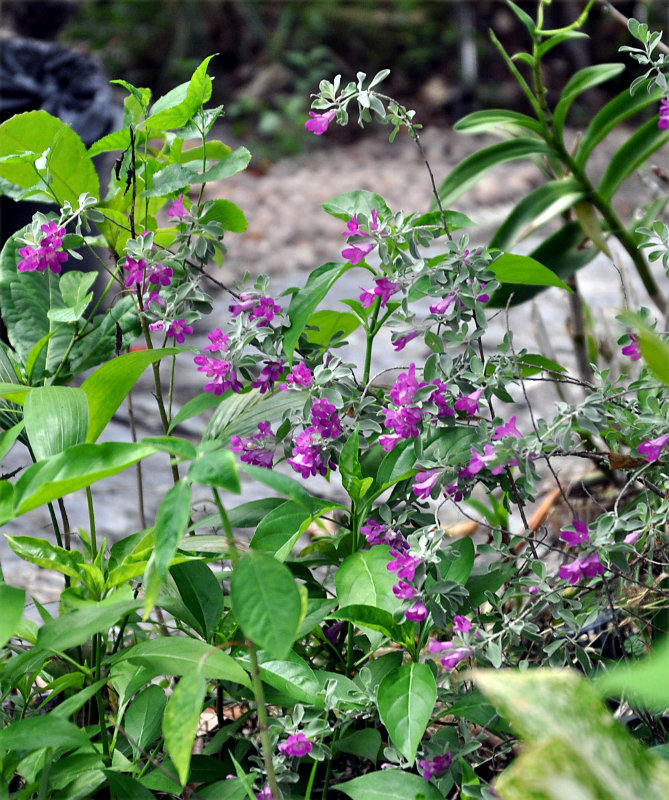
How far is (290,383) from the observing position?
827 millimetres

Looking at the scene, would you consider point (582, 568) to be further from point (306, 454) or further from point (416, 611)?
point (306, 454)

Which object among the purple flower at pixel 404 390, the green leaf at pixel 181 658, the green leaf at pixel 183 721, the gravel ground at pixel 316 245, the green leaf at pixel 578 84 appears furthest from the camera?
the gravel ground at pixel 316 245

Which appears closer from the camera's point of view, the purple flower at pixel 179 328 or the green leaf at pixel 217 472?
the green leaf at pixel 217 472

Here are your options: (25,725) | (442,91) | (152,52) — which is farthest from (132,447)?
(152,52)

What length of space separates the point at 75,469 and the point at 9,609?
0.33 ft

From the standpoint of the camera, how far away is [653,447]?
75 centimetres

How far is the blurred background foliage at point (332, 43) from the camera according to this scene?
185 inches

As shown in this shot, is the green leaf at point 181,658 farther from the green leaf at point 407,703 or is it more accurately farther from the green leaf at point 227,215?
the green leaf at point 227,215

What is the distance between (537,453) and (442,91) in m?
4.31

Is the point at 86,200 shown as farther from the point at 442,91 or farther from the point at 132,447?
the point at 442,91

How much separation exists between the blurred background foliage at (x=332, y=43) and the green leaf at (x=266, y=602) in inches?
169

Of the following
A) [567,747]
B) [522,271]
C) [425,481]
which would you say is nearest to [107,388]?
[425,481]

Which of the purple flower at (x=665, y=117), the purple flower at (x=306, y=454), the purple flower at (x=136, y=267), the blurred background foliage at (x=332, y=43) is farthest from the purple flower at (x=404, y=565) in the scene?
the blurred background foliage at (x=332, y=43)

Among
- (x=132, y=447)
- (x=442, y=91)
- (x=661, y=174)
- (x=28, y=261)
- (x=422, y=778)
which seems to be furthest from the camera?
(x=442, y=91)
